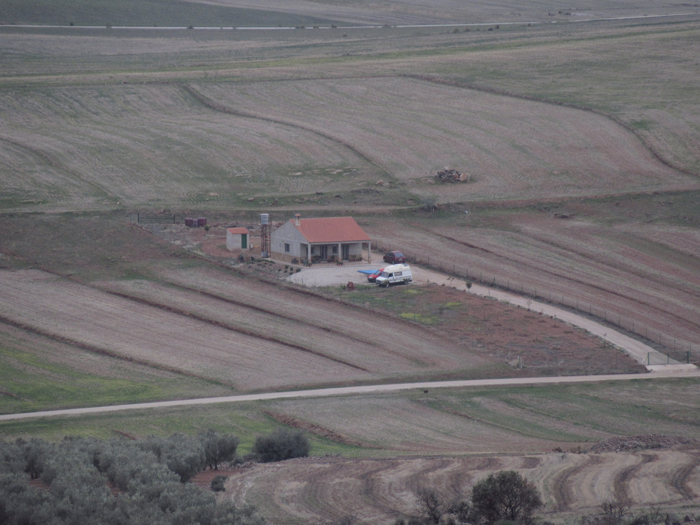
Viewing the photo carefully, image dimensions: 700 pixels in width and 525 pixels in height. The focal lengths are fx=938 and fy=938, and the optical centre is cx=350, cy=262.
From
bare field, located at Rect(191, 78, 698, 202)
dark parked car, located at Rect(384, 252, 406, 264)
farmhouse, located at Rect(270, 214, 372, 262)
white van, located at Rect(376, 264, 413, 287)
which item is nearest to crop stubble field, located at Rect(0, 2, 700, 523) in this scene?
bare field, located at Rect(191, 78, 698, 202)

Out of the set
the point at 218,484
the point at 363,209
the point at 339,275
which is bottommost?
the point at 218,484

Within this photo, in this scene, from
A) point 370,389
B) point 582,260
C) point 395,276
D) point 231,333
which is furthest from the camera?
point 582,260

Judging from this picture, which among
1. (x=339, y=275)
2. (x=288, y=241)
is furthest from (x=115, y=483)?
(x=288, y=241)

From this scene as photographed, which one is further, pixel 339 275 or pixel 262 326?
pixel 339 275

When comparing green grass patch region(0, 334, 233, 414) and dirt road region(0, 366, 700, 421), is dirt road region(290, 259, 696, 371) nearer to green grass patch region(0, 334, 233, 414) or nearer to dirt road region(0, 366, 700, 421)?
dirt road region(0, 366, 700, 421)

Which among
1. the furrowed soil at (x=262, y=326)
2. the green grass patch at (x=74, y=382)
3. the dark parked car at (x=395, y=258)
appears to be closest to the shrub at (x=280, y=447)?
the green grass patch at (x=74, y=382)

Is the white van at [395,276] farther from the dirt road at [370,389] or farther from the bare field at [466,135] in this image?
the bare field at [466,135]

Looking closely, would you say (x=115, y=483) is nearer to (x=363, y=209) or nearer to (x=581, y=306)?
(x=581, y=306)

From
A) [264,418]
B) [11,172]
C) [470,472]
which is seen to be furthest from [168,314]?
[11,172]
